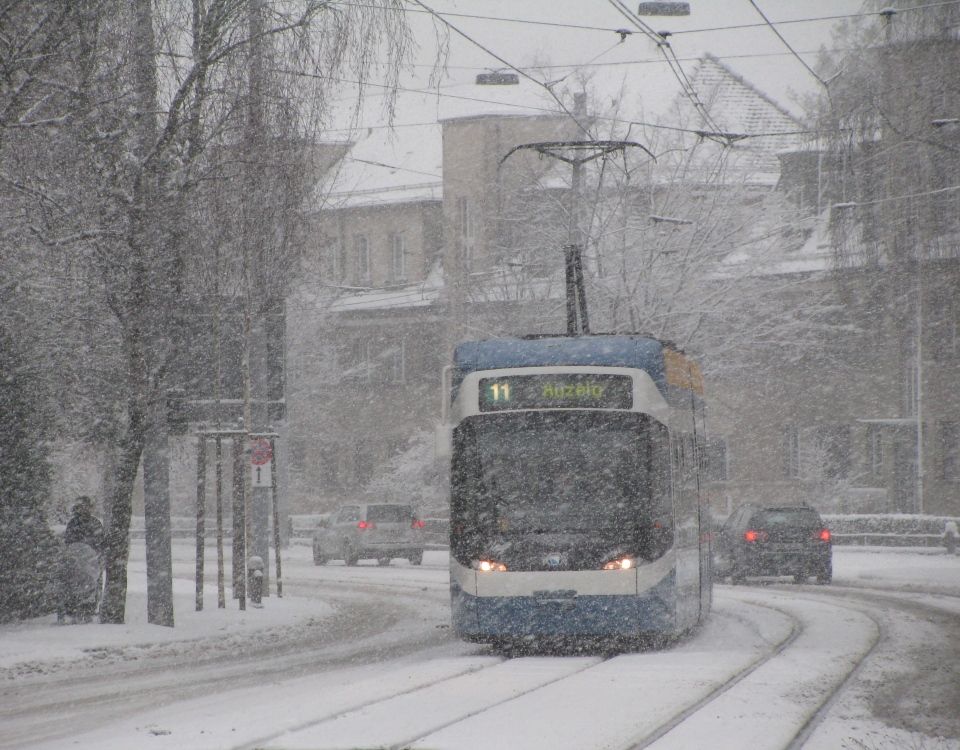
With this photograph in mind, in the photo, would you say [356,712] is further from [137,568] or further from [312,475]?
[312,475]

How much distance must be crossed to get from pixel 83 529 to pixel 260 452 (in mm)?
4227

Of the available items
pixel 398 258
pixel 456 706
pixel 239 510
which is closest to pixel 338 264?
pixel 398 258

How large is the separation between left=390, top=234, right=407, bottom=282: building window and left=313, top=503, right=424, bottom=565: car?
2886cm

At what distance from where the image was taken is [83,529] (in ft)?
65.6

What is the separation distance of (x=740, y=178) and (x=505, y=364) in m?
27.7

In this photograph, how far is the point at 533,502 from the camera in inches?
608

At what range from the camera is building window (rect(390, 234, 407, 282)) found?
2699 inches

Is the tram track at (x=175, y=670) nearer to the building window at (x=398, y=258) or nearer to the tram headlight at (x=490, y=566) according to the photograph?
the tram headlight at (x=490, y=566)

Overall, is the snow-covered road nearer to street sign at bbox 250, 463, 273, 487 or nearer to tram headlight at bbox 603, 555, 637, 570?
tram headlight at bbox 603, 555, 637, 570

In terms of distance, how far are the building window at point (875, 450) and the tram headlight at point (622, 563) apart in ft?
130

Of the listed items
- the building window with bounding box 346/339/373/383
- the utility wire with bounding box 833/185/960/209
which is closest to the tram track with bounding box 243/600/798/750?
the utility wire with bounding box 833/185/960/209

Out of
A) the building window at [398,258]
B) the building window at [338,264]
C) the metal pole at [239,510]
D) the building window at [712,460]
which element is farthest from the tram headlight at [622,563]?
the building window at [398,258]

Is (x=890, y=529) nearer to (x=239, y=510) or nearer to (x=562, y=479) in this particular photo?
(x=239, y=510)

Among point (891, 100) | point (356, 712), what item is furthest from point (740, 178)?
point (356, 712)
